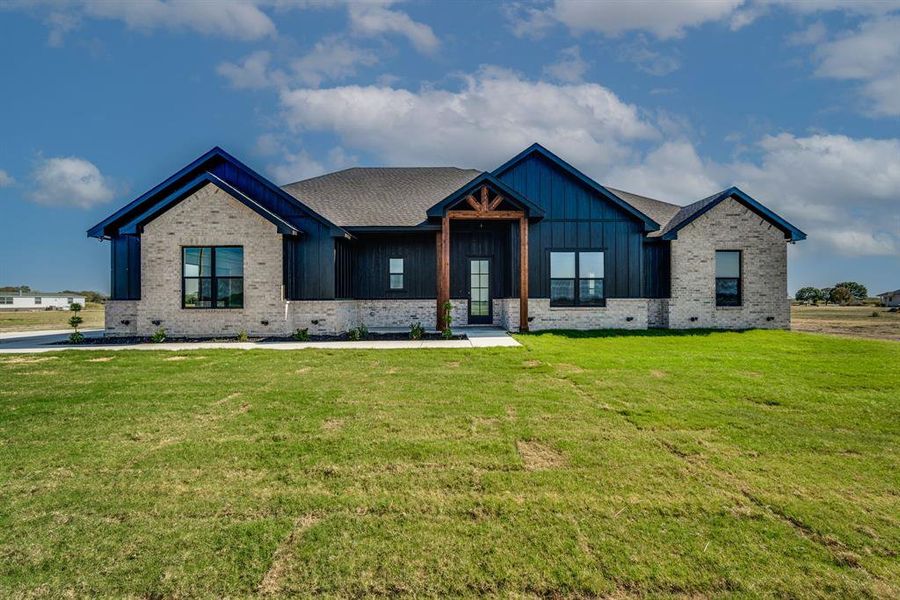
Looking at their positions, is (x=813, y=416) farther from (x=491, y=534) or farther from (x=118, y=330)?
(x=118, y=330)

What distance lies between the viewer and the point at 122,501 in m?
3.62

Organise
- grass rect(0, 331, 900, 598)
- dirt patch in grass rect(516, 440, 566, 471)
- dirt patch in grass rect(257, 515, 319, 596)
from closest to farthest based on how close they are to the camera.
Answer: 1. dirt patch in grass rect(257, 515, 319, 596)
2. grass rect(0, 331, 900, 598)
3. dirt patch in grass rect(516, 440, 566, 471)

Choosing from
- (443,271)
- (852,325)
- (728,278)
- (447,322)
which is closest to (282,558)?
Result: (447,322)

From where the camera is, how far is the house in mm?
14883

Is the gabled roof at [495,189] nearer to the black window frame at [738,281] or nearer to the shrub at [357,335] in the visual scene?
the shrub at [357,335]

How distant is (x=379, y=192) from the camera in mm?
20031

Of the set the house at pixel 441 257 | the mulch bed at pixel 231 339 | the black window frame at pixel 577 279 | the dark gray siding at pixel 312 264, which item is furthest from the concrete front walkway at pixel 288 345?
the black window frame at pixel 577 279

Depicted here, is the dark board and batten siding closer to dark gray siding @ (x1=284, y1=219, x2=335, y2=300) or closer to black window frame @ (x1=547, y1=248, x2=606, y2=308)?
black window frame @ (x1=547, y1=248, x2=606, y2=308)

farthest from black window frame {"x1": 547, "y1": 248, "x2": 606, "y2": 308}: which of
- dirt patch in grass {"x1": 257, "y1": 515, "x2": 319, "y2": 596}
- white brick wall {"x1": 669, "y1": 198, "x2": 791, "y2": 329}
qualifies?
dirt patch in grass {"x1": 257, "y1": 515, "x2": 319, "y2": 596}

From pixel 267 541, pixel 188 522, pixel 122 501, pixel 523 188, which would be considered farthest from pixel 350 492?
pixel 523 188

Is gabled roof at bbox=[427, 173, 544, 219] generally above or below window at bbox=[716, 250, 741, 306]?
above

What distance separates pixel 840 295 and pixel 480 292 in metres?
72.6

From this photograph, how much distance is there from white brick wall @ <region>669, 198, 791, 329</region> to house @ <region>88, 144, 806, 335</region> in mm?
50

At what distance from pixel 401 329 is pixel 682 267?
11.0 m
